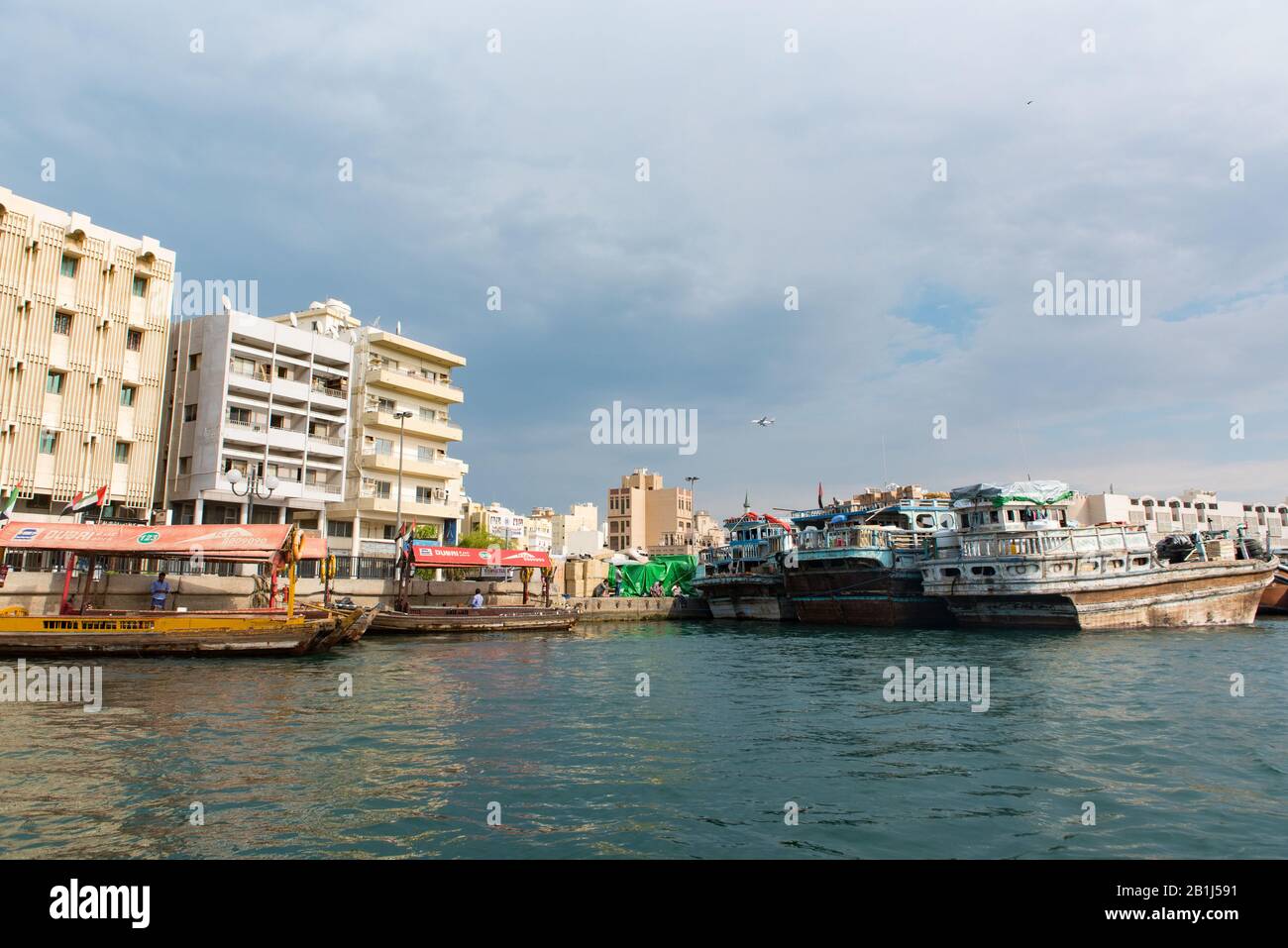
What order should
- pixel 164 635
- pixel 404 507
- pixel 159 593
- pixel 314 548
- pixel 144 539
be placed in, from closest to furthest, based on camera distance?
pixel 164 635
pixel 144 539
pixel 159 593
pixel 314 548
pixel 404 507

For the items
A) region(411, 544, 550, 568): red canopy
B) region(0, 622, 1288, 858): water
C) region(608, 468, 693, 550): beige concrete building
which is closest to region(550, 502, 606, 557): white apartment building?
region(608, 468, 693, 550): beige concrete building

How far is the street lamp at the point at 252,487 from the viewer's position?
133 feet

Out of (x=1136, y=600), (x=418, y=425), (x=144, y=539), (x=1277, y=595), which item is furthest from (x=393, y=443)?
(x=1277, y=595)

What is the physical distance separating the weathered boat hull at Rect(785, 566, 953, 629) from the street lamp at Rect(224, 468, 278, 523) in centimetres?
3151

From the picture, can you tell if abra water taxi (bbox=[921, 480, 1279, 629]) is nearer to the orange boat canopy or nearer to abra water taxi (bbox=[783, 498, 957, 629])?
abra water taxi (bbox=[783, 498, 957, 629])

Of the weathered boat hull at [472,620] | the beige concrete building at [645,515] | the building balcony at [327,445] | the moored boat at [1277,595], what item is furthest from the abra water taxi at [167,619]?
the beige concrete building at [645,515]

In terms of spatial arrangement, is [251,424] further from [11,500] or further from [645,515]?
[645,515]

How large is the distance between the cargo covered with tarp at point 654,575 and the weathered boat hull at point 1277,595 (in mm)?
37747

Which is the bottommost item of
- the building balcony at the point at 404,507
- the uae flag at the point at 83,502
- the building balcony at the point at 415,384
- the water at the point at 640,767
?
the water at the point at 640,767

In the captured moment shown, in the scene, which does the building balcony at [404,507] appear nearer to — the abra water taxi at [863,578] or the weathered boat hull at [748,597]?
the weathered boat hull at [748,597]

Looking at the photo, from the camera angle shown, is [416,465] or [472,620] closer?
[472,620]

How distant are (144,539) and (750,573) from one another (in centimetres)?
3482

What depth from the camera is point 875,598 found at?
44500mm
